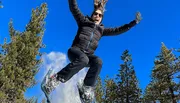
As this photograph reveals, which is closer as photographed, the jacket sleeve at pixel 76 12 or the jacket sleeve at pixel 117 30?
the jacket sleeve at pixel 76 12

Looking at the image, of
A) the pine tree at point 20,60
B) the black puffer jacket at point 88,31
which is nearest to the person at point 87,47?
the black puffer jacket at point 88,31

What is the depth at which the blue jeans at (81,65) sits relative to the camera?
506cm

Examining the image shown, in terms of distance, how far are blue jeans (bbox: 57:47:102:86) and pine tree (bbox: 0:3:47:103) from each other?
1905cm

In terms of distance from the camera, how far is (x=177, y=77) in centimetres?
3158

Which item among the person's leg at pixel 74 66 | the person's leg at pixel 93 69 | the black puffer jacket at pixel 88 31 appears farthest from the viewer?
the black puffer jacket at pixel 88 31

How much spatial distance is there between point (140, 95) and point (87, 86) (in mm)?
33585

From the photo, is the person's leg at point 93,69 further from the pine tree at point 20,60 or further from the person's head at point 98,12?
the pine tree at point 20,60

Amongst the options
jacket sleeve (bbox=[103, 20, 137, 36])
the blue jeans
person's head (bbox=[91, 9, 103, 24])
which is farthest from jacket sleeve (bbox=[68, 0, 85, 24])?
the blue jeans

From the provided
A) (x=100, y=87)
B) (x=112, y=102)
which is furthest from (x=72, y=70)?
(x=100, y=87)

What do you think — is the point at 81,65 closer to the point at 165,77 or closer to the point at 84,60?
the point at 84,60

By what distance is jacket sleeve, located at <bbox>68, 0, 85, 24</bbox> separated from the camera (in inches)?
224

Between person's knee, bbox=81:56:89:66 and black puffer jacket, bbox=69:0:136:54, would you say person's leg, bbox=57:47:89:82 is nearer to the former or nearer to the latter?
person's knee, bbox=81:56:89:66

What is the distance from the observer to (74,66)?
5.04 metres

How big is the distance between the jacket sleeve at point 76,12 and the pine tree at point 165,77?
28112mm
